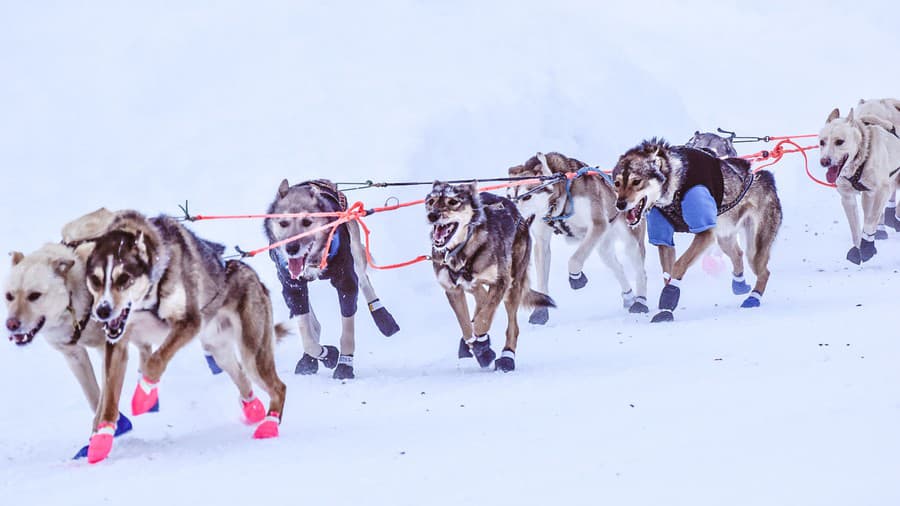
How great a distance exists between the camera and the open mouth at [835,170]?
29.3 ft

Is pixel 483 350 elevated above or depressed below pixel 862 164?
below

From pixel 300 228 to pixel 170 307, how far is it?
1914 millimetres

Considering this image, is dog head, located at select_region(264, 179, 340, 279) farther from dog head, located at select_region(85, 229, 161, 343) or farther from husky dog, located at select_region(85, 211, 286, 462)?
dog head, located at select_region(85, 229, 161, 343)

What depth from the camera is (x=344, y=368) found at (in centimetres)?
581

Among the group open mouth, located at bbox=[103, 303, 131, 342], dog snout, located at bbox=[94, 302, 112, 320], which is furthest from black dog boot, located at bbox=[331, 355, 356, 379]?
dog snout, located at bbox=[94, 302, 112, 320]

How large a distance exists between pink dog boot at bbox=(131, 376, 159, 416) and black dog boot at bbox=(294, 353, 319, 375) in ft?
7.46

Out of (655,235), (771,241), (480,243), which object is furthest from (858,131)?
(480,243)

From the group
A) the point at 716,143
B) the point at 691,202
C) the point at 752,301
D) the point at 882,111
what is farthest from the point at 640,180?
the point at 882,111

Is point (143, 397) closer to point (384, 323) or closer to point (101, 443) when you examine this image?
point (101, 443)

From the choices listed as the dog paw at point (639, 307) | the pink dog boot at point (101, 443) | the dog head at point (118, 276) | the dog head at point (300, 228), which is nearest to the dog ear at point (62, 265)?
the dog head at point (118, 276)

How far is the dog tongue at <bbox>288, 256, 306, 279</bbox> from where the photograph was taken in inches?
219

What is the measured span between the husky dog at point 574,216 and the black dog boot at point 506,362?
2.38m

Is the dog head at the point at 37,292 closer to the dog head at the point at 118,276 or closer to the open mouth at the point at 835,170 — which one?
the dog head at the point at 118,276

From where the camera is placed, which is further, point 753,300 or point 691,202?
point 753,300
